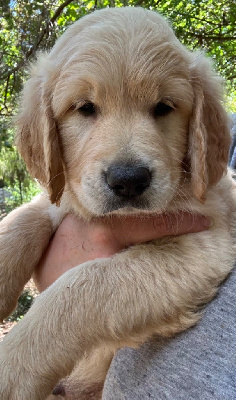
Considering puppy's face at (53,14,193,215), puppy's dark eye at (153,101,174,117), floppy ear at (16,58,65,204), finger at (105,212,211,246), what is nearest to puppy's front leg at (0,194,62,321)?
floppy ear at (16,58,65,204)

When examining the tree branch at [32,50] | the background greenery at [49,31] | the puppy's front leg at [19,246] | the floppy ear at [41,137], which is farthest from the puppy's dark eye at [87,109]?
the tree branch at [32,50]

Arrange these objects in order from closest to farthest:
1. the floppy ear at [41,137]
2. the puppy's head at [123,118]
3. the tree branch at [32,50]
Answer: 1. the puppy's head at [123,118]
2. the floppy ear at [41,137]
3. the tree branch at [32,50]

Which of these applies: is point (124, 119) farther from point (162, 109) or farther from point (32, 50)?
point (32, 50)

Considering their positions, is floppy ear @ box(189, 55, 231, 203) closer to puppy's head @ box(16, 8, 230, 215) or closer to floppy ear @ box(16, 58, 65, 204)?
puppy's head @ box(16, 8, 230, 215)

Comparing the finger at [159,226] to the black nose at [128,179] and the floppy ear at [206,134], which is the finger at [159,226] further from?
the black nose at [128,179]

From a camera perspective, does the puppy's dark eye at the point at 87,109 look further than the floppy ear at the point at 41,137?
No

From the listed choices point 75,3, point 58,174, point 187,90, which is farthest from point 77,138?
point 75,3
